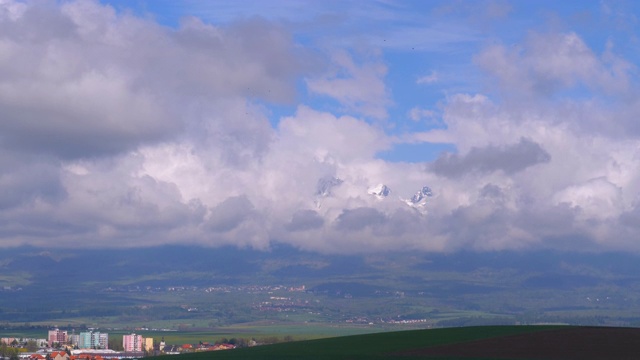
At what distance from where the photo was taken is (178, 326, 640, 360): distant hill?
246 feet

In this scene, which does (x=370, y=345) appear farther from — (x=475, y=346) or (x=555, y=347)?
(x=555, y=347)

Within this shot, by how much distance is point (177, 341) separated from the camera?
189625 millimetres

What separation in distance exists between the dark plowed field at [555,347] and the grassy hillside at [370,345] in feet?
9.16

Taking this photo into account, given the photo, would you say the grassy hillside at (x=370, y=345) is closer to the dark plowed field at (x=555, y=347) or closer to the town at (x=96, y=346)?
the dark plowed field at (x=555, y=347)

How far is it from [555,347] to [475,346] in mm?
7159

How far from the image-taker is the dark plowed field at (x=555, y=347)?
240 feet

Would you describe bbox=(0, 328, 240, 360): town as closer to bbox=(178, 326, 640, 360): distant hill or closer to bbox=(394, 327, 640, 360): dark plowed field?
bbox=(178, 326, 640, 360): distant hill

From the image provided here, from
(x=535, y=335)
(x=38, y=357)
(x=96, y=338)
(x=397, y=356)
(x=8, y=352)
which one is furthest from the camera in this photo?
(x=96, y=338)

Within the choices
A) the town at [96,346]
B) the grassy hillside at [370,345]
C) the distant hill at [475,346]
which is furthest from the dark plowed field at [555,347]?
the town at [96,346]

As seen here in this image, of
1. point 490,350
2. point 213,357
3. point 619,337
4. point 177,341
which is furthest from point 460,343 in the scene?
point 177,341

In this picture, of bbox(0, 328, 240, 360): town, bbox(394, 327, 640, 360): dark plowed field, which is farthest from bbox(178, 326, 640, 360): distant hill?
bbox(0, 328, 240, 360): town

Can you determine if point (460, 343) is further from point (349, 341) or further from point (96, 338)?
point (96, 338)

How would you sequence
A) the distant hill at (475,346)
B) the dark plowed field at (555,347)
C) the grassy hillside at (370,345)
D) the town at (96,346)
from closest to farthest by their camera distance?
the dark plowed field at (555,347) → the distant hill at (475,346) → the grassy hillside at (370,345) → the town at (96,346)

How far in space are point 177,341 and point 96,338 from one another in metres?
15.6
